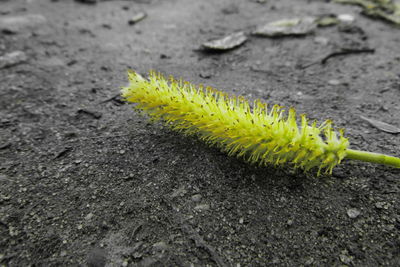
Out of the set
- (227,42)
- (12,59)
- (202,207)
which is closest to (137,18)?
(227,42)

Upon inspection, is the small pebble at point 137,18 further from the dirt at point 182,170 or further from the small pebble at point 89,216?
the small pebble at point 89,216

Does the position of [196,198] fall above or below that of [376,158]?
below

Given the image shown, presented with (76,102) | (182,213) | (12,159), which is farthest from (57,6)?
(182,213)

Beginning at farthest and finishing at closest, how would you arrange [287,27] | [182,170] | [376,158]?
1. [287,27]
2. [182,170]
3. [376,158]

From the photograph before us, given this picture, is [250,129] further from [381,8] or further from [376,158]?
[381,8]

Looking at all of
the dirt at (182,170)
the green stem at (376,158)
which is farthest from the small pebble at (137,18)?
the green stem at (376,158)

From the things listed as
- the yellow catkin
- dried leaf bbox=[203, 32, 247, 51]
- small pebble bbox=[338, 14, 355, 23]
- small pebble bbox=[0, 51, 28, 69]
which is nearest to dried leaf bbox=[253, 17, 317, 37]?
dried leaf bbox=[203, 32, 247, 51]

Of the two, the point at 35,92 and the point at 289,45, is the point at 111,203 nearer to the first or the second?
the point at 35,92

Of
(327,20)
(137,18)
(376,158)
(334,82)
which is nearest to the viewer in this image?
(376,158)
